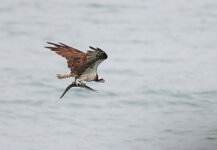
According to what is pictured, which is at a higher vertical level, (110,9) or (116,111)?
(110,9)

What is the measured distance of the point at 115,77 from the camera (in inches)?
957

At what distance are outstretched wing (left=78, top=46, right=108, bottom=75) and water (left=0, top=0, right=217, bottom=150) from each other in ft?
16.2

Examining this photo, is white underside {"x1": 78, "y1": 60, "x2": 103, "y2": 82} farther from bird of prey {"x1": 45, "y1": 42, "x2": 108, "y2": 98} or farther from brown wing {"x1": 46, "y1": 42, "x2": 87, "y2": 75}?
brown wing {"x1": 46, "y1": 42, "x2": 87, "y2": 75}

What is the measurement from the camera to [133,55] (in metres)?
26.2

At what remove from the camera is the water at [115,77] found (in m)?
19.4

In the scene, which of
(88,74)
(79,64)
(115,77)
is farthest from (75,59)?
(115,77)

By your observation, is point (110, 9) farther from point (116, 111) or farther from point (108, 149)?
point (108, 149)

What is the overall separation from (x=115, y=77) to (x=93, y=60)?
10.8m

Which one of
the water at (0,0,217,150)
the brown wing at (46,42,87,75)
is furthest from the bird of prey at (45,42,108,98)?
the water at (0,0,217,150)

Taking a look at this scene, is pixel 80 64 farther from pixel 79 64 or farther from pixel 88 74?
pixel 88 74

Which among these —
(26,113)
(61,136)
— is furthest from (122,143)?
(26,113)

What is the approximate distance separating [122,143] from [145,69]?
650cm

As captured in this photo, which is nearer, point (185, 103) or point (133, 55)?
point (185, 103)

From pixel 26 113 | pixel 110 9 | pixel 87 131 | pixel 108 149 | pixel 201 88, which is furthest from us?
pixel 110 9
